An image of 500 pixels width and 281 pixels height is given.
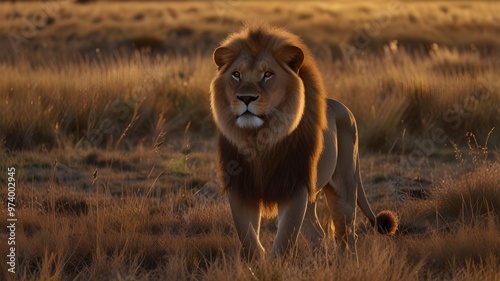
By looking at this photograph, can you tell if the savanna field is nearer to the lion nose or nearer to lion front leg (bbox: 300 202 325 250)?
lion front leg (bbox: 300 202 325 250)

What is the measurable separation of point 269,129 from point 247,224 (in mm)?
508

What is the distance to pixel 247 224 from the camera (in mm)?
4832

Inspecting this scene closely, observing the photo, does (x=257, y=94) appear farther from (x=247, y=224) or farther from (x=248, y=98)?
(x=247, y=224)

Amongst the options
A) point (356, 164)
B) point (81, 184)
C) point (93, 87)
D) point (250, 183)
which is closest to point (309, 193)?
point (250, 183)

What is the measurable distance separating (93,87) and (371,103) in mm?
Answer: 2915

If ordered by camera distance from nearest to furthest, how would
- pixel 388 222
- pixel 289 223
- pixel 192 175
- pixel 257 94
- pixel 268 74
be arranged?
pixel 257 94, pixel 268 74, pixel 289 223, pixel 388 222, pixel 192 175

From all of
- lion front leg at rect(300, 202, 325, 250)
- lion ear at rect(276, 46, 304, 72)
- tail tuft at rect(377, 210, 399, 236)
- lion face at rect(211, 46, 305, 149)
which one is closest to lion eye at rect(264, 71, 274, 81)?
lion face at rect(211, 46, 305, 149)

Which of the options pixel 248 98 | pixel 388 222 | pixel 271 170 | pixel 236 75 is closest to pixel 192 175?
pixel 388 222

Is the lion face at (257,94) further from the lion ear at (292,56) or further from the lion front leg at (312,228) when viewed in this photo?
the lion front leg at (312,228)

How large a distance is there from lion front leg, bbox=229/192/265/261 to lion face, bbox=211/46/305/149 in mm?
332

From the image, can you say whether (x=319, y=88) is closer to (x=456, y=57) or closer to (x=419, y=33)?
(x=456, y=57)

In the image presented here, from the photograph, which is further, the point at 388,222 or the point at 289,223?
the point at 388,222

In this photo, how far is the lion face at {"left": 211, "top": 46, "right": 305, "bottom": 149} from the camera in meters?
4.58

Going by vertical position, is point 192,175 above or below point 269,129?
below
